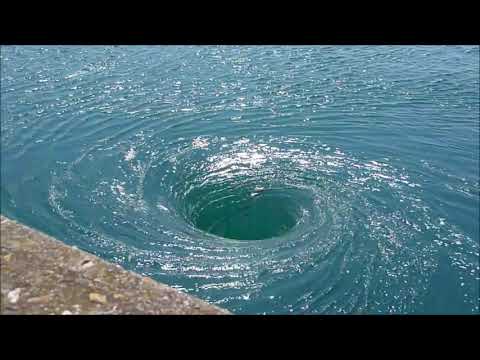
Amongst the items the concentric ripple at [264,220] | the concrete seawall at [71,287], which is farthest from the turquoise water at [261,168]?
the concrete seawall at [71,287]

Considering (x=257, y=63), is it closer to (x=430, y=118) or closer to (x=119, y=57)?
(x=119, y=57)

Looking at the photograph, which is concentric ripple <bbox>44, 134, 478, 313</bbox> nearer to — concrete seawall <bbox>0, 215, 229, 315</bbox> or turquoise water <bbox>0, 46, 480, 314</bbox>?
turquoise water <bbox>0, 46, 480, 314</bbox>

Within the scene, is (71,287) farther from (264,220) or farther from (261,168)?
(261,168)

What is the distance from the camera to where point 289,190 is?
18.4m

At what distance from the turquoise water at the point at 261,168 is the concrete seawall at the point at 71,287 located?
9.01 meters

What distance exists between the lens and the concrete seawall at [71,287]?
4.10 metres

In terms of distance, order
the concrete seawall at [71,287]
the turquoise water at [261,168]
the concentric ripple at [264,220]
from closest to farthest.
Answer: the concrete seawall at [71,287] → the concentric ripple at [264,220] → the turquoise water at [261,168]

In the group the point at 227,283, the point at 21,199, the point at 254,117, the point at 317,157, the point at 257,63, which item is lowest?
the point at 227,283

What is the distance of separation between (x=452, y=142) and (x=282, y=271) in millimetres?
13036

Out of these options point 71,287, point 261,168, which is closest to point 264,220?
point 261,168

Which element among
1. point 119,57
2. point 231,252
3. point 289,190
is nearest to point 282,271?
point 231,252

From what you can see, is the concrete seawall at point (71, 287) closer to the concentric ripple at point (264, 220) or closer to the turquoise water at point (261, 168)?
the turquoise water at point (261, 168)

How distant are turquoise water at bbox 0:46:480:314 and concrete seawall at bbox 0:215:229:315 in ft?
29.6

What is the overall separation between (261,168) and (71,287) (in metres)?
15.8
